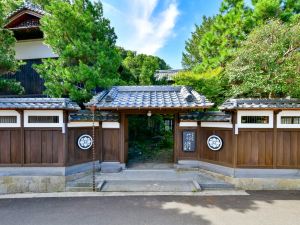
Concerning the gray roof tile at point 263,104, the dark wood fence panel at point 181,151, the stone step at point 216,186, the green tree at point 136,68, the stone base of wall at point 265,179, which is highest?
the green tree at point 136,68

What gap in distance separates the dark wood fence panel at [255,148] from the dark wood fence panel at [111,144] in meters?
5.43

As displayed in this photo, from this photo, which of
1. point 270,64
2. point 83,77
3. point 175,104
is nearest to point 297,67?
point 270,64

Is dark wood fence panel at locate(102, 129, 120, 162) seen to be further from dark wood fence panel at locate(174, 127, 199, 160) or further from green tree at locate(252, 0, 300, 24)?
green tree at locate(252, 0, 300, 24)

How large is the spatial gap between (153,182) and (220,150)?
3.22m

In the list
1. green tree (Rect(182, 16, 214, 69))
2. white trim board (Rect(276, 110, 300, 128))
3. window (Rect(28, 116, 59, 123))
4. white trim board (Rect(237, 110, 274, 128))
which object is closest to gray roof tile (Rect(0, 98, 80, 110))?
window (Rect(28, 116, 59, 123))

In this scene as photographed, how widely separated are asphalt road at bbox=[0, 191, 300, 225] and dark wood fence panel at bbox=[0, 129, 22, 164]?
1.62 metres

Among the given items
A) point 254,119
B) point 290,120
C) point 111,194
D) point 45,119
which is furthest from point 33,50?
point 290,120

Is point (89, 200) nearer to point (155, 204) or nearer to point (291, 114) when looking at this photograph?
point (155, 204)

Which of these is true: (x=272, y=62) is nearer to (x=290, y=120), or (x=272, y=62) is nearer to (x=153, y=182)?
(x=290, y=120)

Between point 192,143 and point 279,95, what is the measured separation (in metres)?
4.99

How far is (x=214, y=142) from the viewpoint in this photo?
8.51 meters

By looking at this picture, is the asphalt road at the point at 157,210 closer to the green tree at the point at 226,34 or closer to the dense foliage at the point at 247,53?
the dense foliage at the point at 247,53

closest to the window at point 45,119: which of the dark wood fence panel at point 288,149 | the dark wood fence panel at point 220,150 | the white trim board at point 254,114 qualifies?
the dark wood fence panel at point 220,150

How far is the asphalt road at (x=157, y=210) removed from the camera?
17.4 ft
